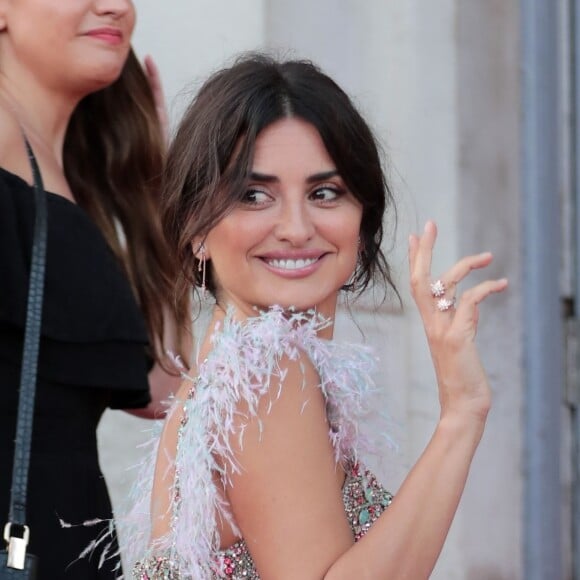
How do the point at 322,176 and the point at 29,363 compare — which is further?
the point at 29,363

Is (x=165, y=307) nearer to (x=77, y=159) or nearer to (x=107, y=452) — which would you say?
(x=77, y=159)

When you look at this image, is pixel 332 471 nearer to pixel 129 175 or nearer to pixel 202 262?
pixel 202 262

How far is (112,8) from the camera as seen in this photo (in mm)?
2811

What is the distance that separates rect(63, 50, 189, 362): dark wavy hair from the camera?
121 inches

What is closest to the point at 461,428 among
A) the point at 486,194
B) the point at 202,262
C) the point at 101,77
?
the point at 202,262

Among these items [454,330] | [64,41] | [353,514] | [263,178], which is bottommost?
[353,514]

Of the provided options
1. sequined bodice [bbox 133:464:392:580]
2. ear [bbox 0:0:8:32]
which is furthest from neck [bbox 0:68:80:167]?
sequined bodice [bbox 133:464:392:580]

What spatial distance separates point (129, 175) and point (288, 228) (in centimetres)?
135

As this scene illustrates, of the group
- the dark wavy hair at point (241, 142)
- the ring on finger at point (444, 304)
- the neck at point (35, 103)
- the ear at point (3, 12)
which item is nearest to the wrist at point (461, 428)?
the ring on finger at point (444, 304)

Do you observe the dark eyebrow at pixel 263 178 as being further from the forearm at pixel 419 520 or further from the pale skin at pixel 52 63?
the pale skin at pixel 52 63

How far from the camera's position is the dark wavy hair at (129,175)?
3086 millimetres

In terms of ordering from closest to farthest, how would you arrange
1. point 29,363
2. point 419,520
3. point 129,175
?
point 419,520, point 29,363, point 129,175

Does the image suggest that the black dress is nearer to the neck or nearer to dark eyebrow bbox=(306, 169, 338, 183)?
the neck

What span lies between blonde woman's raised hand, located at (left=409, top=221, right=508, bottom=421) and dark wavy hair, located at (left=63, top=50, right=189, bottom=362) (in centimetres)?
130
